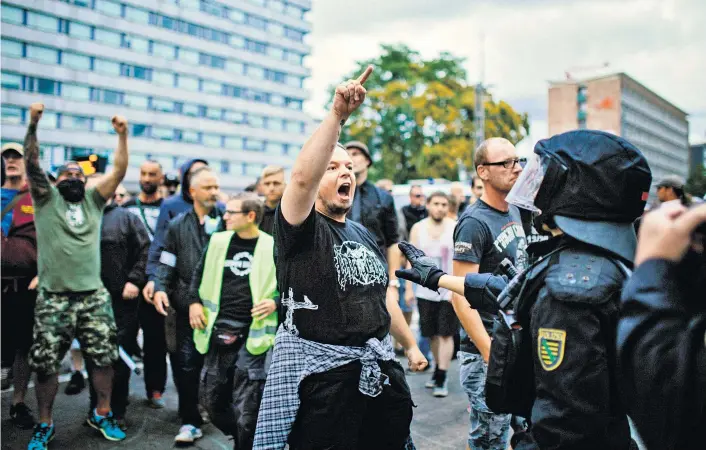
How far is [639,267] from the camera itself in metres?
1.53

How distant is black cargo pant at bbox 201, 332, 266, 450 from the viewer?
423 cm

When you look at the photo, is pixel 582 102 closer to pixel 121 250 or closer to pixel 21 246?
pixel 121 250

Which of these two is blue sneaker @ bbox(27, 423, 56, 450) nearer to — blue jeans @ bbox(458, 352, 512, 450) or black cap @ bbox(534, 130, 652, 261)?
blue jeans @ bbox(458, 352, 512, 450)

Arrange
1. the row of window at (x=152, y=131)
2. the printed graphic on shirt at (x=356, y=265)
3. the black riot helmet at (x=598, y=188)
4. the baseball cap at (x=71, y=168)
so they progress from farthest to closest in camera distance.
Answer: the row of window at (x=152, y=131) → the baseball cap at (x=71, y=168) → the printed graphic on shirt at (x=356, y=265) → the black riot helmet at (x=598, y=188)

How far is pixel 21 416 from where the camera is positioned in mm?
5723

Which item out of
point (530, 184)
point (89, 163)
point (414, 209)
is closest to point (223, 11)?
point (414, 209)

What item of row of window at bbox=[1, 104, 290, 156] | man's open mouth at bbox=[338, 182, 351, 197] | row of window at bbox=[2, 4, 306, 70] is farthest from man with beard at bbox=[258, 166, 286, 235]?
row of window at bbox=[2, 4, 306, 70]

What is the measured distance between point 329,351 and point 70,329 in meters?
3.05

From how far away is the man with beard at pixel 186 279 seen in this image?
5.42 metres

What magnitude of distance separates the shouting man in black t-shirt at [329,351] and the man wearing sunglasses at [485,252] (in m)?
0.68

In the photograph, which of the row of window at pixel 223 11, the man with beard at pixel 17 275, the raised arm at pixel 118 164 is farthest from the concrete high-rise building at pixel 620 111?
the raised arm at pixel 118 164

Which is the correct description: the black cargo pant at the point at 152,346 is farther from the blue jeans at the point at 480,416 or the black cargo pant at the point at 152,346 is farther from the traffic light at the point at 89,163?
the blue jeans at the point at 480,416

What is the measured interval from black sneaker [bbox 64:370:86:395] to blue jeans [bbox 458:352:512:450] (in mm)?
4637

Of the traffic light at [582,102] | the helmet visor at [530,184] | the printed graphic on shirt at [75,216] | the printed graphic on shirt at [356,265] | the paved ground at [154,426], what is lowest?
the paved ground at [154,426]
